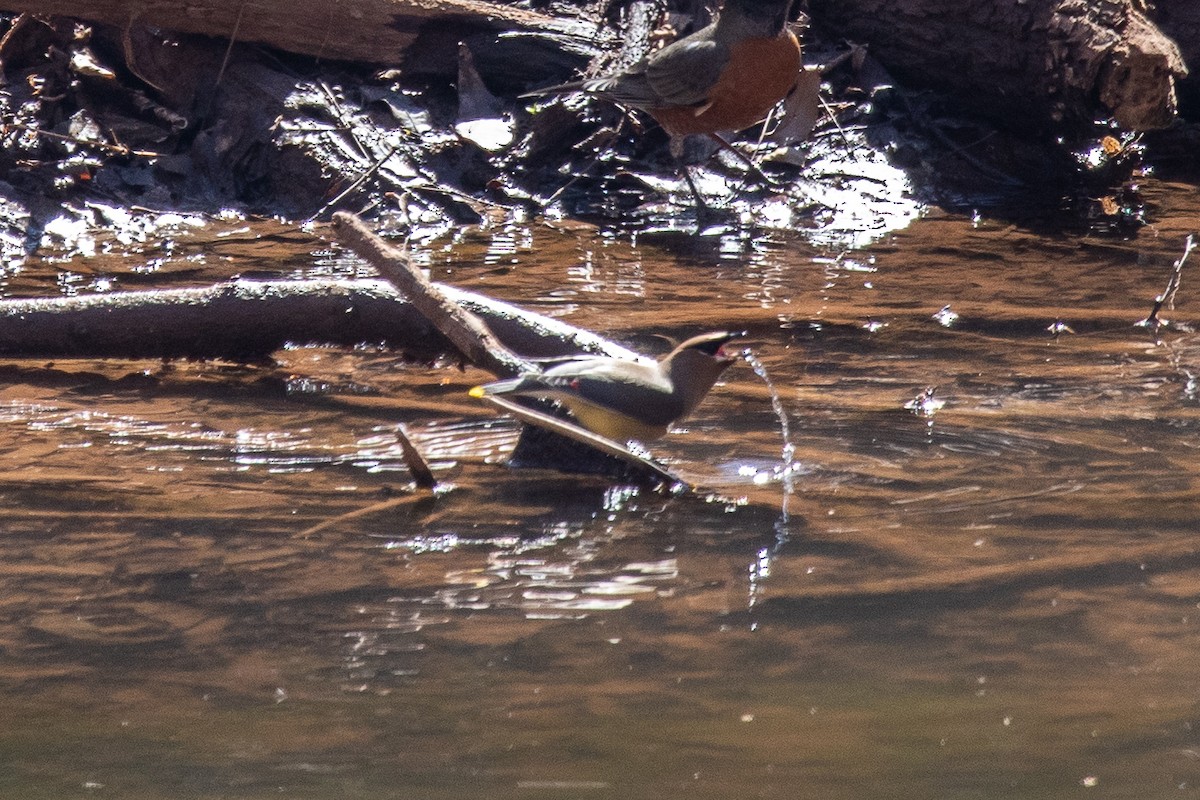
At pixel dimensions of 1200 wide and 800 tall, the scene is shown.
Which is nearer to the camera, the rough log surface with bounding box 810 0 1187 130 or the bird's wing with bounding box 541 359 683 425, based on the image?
the bird's wing with bounding box 541 359 683 425

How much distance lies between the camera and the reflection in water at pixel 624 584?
2.50 metres

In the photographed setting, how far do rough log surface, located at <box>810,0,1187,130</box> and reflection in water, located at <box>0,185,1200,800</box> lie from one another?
→ 7.09 feet

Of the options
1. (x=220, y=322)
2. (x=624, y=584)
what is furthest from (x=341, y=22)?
(x=624, y=584)

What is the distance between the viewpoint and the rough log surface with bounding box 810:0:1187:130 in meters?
7.06

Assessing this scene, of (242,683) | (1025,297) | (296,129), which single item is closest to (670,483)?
(242,683)

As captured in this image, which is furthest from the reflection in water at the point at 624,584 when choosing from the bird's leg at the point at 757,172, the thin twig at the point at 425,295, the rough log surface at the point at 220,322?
the bird's leg at the point at 757,172

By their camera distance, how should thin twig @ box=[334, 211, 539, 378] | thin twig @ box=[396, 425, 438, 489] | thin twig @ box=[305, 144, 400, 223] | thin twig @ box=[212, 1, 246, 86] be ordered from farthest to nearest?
thin twig @ box=[212, 1, 246, 86]
thin twig @ box=[305, 144, 400, 223]
thin twig @ box=[334, 211, 539, 378]
thin twig @ box=[396, 425, 438, 489]

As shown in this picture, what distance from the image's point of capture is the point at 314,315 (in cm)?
506

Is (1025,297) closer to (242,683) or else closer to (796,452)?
(796,452)

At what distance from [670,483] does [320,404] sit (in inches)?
62.4

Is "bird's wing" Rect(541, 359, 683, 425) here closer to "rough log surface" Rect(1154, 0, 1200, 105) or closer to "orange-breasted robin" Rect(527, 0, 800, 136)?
"orange-breasted robin" Rect(527, 0, 800, 136)

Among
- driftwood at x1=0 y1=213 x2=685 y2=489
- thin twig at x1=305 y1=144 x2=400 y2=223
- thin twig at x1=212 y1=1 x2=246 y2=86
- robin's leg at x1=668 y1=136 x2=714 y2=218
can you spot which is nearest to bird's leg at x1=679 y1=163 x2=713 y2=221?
robin's leg at x1=668 y1=136 x2=714 y2=218

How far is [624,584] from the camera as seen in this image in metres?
3.33

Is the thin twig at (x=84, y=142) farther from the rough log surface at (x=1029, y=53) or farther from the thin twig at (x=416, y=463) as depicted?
the thin twig at (x=416, y=463)
